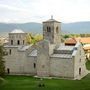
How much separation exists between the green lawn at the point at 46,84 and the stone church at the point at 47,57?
2.64 m

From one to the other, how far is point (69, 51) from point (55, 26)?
4.63 metres

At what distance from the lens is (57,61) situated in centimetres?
4112

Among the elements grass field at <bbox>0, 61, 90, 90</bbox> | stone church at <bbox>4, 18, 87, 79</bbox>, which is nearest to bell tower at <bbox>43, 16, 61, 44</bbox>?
stone church at <bbox>4, 18, 87, 79</bbox>

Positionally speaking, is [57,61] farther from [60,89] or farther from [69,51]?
[60,89]

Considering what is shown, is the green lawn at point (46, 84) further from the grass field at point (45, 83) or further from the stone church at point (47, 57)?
the stone church at point (47, 57)

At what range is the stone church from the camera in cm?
4078

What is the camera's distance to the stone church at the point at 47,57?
4078 centimetres

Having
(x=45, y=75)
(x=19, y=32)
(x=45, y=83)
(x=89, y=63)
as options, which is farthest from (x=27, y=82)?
(x=89, y=63)

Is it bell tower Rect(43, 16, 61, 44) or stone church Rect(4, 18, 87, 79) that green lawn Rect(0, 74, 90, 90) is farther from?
bell tower Rect(43, 16, 61, 44)

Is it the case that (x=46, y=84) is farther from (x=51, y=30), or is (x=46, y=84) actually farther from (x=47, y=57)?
(x=51, y=30)

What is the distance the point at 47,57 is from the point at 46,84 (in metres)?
6.63

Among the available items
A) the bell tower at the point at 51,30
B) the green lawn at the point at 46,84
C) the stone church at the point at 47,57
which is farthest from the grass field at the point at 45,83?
the bell tower at the point at 51,30

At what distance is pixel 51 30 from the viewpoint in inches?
1734

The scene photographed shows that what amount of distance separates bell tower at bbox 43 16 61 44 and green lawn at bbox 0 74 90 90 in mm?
7320
